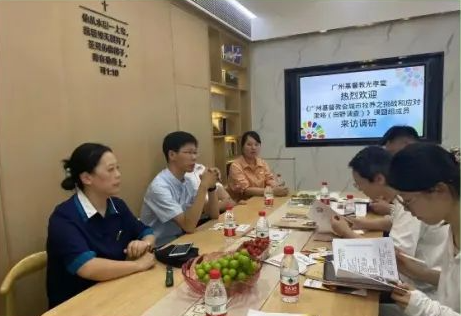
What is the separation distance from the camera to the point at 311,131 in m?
4.40

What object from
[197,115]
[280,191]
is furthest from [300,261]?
[197,115]

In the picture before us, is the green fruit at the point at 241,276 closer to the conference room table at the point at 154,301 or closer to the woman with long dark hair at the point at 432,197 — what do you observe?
the conference room table at the point at 154,301

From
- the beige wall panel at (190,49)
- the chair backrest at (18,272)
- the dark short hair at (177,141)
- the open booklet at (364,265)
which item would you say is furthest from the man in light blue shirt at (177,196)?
the beige wall panel at (190,49)

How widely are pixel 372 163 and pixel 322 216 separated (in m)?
0.40

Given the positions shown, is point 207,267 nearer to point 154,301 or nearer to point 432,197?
point 154,301

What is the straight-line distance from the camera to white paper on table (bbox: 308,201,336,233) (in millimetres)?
1834

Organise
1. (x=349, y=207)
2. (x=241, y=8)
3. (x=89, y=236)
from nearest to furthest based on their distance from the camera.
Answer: (x=89, y=236)
(x=349, y=207)
(x=241, y=8)

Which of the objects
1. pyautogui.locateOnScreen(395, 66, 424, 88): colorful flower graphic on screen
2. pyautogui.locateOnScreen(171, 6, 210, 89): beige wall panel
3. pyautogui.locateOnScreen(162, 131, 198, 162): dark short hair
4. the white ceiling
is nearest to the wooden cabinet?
pyautogui.locateOnScreen(171, 6, 210, 89): beige wall panel

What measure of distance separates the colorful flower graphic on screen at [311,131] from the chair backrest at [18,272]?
3.49m

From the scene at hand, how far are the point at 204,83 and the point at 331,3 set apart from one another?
6.00 ft

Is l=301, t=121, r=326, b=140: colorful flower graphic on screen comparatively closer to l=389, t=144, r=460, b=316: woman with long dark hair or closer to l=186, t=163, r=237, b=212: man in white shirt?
l=186, t=163, r=237, b=212: man in white shirt

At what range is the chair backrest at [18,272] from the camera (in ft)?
4.56

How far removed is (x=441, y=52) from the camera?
3721 mm

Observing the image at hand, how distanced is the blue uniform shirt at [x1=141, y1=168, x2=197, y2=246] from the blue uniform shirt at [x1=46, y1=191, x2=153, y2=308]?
1.31 feet
